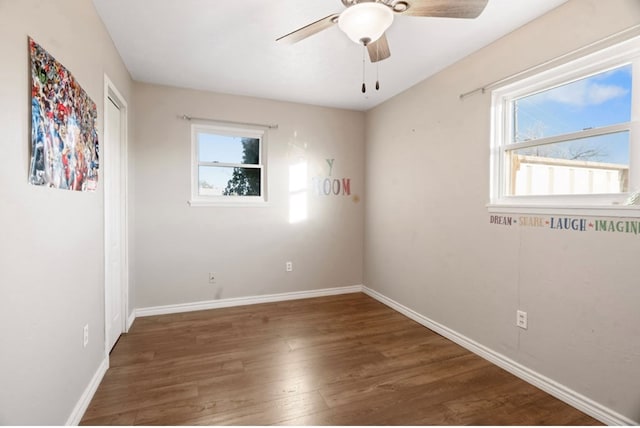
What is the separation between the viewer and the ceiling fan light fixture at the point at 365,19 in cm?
135

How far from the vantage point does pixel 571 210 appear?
183cm

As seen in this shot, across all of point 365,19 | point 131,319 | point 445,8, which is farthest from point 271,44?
point 131,319

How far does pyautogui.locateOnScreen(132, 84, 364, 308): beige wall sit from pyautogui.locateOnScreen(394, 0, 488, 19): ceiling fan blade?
2403 millimetres

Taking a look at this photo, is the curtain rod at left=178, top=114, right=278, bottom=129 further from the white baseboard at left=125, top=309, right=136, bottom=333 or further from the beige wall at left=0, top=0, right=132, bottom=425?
the white baseboard at left=125, top=309, right=136, bottom=333

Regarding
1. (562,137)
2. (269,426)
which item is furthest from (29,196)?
(562,137)

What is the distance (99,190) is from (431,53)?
2.80 m

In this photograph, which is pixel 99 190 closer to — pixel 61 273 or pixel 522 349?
pixel 61 273

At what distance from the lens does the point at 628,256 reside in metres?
1.60

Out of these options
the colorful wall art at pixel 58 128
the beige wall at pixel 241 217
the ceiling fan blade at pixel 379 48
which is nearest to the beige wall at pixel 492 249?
the beige wall at pixel 241 217

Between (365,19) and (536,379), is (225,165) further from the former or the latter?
(536,379)

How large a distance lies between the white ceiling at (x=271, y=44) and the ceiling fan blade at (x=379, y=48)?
13.7 inches

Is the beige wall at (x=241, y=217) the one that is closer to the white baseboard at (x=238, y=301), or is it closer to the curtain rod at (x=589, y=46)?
the white baseboard at (x=238, y=301)

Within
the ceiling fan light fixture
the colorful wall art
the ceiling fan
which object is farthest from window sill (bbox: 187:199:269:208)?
the ceiling fan light fixture

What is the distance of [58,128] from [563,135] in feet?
9.76
